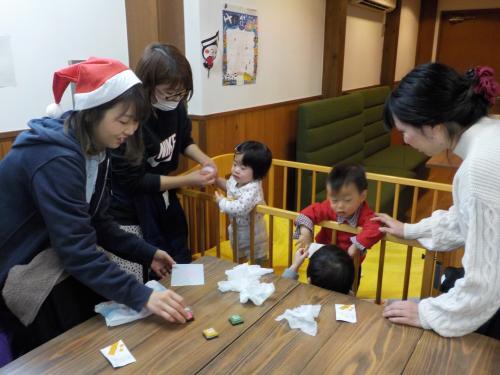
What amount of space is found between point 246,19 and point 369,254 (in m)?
1.87

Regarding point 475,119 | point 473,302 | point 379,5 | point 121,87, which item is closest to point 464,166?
point 475,119

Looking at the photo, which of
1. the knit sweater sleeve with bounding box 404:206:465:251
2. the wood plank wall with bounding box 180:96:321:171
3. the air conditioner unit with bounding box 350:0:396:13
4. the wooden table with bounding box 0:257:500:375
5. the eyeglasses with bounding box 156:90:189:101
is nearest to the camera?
the wooden table with bounding box 0:257:500:375

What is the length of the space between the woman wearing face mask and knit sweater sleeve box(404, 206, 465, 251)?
1011 millimetres

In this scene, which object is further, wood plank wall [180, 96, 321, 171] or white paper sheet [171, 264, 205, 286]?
wood plank wall [180, 96, 321, 171]

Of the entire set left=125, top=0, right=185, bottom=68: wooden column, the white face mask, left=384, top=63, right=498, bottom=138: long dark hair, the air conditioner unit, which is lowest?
the white face mask

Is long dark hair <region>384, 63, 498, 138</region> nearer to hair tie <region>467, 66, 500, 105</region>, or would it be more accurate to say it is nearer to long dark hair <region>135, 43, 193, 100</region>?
hair tie <region>467, 66, 500, 105</region>

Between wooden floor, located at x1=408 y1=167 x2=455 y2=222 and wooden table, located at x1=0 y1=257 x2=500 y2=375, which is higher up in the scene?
wooden table, located at x1=0 y1=257 x2=500 y2=375

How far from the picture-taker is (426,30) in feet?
24.6

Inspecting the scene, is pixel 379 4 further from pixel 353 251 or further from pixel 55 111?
pixel 55 111

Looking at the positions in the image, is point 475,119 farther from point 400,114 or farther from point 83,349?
point 83,349

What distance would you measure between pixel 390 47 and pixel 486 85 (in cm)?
555

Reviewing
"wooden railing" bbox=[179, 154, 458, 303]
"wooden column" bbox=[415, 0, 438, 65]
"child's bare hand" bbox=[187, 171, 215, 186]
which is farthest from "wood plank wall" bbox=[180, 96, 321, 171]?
"wooden column" bbox=[415, 0, 438, 65]

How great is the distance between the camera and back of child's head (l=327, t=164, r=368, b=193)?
6.31ft

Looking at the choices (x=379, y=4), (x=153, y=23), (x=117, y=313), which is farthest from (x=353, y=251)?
(x=379, y=4)
